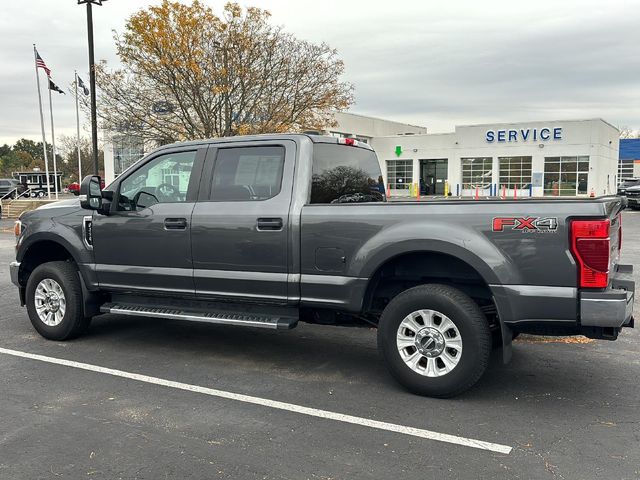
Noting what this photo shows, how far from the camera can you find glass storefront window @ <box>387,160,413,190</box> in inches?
1975

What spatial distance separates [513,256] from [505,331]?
566 millimetres

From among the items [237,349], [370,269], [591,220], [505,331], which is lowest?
[237,349]

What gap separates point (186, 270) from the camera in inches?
212

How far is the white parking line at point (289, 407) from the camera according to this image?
3727mm

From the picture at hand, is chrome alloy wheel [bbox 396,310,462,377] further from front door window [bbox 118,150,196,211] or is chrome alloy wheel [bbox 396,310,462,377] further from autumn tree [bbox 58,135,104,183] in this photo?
autumn tree [bbox 58,135,104,183]

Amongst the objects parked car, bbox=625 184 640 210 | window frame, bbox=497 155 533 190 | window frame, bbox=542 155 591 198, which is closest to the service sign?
window frame, bbox=497 155 533 190

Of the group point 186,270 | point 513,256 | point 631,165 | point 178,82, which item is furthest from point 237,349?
point 631,165

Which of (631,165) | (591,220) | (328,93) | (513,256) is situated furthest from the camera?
(631,165)

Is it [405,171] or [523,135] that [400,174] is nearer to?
[405,171]

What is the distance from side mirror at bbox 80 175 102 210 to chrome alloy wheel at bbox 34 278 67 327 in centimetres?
99

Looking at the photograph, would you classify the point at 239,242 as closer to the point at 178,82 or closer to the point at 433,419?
the point at 433,419

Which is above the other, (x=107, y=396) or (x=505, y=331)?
(x=505, y=331)

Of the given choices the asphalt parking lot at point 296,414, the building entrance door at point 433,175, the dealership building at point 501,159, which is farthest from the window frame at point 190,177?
the building entrance door at point 433,175

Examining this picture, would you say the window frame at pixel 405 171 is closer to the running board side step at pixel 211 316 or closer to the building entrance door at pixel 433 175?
the building entrance door at pixel 433 175
